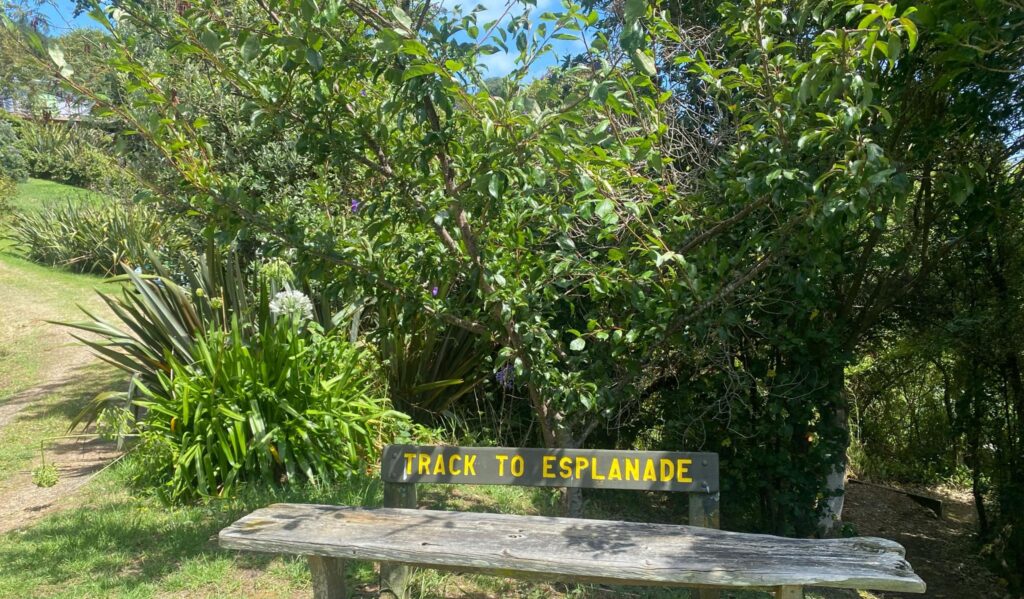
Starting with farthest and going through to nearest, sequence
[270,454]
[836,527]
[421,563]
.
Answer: [836,527] → [270,454] → [421,563]

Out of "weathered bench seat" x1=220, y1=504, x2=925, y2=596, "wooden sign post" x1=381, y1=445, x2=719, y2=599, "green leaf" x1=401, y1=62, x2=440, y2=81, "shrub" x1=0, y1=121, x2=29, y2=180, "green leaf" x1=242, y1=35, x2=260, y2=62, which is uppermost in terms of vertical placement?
"shrub" x1=0, y1=121, x2=29, y2=180

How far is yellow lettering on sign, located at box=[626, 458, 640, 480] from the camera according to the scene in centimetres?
345

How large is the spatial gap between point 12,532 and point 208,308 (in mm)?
2044

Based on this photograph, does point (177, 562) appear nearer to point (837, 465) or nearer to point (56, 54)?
point (56, 54)

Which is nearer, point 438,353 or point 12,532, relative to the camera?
point 12,532

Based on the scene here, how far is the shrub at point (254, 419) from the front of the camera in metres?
4.84

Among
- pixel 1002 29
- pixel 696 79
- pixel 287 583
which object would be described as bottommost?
pixel 287 583

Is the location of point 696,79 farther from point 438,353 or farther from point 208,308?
point 208,308

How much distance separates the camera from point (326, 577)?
10.4 ft

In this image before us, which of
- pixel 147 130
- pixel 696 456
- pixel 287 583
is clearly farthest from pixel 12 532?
pixel 696 456

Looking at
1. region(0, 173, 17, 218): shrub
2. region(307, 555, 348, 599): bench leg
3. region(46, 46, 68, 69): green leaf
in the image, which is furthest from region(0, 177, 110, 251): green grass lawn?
region(307, 555, 348, 599): bench leg

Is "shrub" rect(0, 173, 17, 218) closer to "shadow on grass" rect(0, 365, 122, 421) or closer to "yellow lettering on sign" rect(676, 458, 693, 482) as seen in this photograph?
"shadow on grass" rect(0, 365, 122, 421)

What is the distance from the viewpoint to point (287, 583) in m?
3.77

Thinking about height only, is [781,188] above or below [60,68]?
below
